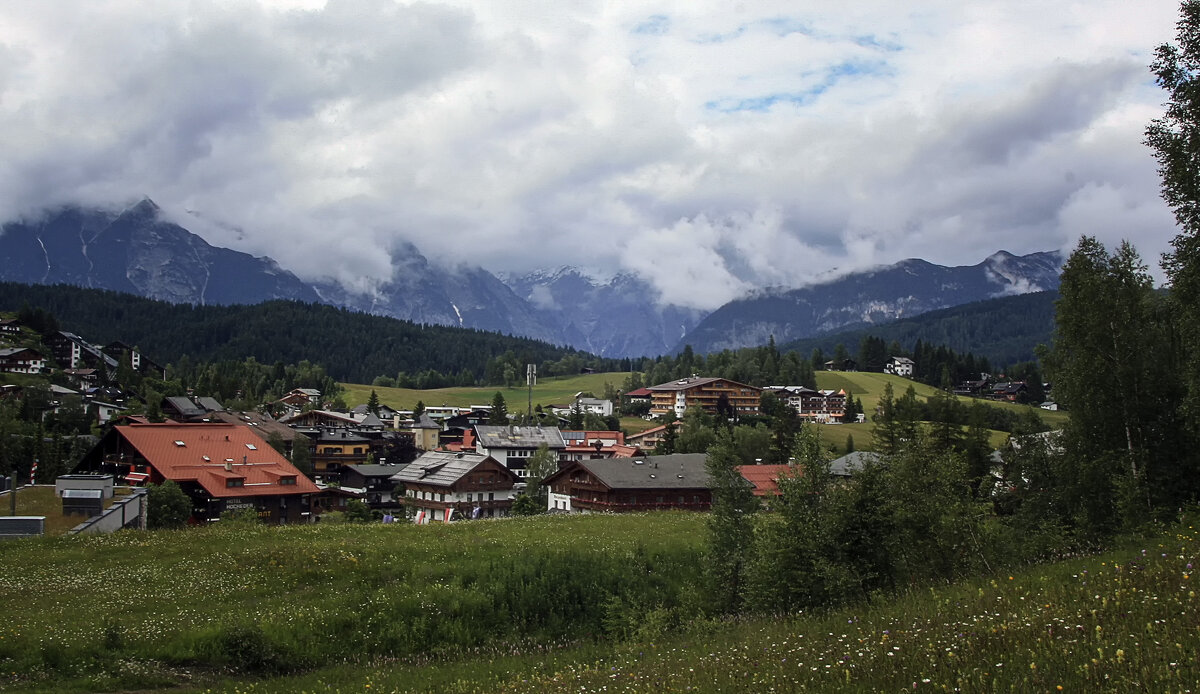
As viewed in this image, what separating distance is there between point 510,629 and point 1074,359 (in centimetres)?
2268

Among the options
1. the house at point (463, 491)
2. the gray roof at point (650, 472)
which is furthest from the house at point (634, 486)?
the house at point (463, 491)

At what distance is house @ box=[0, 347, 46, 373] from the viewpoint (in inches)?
5891

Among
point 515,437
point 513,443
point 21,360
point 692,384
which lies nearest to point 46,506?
point 513,443

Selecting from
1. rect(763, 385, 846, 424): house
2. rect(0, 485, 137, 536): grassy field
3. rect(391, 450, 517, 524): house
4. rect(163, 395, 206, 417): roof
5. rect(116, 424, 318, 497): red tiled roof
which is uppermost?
rect(163, 395, 206, 417): roof

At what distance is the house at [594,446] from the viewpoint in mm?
122375

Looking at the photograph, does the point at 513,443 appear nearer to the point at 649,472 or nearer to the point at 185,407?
the point at 649,472

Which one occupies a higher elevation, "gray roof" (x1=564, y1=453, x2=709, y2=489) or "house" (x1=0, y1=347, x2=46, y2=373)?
"house" (x1=0, y1=347, x2=46, y2=373)

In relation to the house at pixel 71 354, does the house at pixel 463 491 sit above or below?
below

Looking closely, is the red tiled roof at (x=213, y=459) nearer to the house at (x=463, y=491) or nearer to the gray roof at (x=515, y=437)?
the house at (x=463, y=491)

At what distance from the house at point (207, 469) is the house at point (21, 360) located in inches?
4188

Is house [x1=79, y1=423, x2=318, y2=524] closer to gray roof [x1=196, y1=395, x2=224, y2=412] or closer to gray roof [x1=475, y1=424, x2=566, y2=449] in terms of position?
gray roof [x1=475, y1=424, x2=566, y2=449]

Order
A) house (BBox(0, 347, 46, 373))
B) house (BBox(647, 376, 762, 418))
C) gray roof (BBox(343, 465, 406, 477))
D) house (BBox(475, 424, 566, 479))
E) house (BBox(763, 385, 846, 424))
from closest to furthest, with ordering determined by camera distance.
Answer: gray roof (BBox(343, 465, 406, 477))
house (BBox(475, 424, 566, 479))
house (BBox(0, 347, 46, 373))
house (BBox(647, 376, 762, 418))
house (BBox(763, 385, 846, 424))

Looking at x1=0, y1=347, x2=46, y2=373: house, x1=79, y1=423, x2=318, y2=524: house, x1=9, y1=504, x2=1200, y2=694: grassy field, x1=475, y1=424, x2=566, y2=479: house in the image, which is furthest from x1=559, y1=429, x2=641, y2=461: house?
x1=0, y1=347, x2=46, y2=373: house

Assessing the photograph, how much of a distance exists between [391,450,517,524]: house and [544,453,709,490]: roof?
21.1ft
